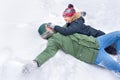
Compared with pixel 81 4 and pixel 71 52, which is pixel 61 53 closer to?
pixel 71 52

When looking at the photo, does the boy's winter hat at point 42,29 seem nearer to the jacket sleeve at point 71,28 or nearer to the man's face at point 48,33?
the man's face at point 48,33

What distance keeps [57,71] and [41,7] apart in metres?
1.72

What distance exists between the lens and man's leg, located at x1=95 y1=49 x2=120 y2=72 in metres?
3.70

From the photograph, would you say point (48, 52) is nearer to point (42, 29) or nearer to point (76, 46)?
point (76, 46)

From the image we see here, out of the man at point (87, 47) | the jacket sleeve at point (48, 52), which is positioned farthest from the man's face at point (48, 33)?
the jacket sleeve at point (48, 52)

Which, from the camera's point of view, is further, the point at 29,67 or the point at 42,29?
the point at 42,29

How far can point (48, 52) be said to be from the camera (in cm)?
362

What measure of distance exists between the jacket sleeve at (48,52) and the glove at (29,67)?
0.27ft

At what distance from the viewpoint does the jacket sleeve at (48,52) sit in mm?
3485

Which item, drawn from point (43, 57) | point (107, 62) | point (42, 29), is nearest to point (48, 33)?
point (42, 29)

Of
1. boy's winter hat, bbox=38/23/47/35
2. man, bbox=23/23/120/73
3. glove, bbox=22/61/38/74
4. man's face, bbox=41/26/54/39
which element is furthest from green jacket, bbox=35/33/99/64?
glove, bbox=22/61/38/74

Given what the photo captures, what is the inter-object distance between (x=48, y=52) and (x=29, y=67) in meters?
0.38

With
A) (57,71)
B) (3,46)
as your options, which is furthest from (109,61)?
(3,46)

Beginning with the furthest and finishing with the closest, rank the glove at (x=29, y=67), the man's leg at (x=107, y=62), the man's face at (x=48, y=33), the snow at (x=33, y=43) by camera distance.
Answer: the man's face at (x=48, y=33) < the man's leg at (x=107, y=62) < the snow at (x=33, y=43) < the glove at (x=29, y=67)
